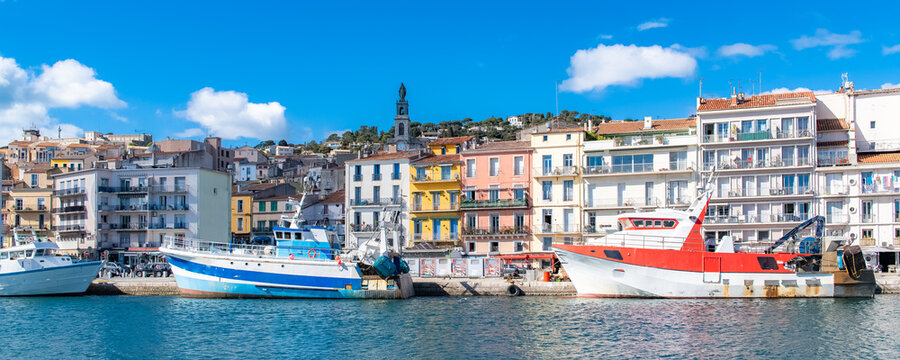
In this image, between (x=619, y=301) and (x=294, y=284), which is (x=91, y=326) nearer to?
(x=294, y=284)

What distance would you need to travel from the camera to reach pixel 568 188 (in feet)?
196

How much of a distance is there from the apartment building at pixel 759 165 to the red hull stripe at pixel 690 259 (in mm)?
11517

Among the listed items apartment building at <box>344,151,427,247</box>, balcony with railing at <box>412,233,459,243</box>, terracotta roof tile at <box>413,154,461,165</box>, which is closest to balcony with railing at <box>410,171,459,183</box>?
apartment building at <box>344,151,427,247</box>

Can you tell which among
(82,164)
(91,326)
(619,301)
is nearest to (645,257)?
(619,301)

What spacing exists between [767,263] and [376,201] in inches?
1222

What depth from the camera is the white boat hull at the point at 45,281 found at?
162 feet

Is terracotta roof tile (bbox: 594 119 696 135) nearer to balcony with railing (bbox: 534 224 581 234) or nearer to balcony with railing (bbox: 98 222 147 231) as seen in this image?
balcony with railing (bbox: 534 224 581 234)

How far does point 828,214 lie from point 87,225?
2254 inches

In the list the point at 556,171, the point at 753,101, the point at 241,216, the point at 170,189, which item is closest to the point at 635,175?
the point at 556,171

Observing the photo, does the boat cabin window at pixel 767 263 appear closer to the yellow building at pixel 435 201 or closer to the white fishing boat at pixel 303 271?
the white fishing boat at pixel 303 271

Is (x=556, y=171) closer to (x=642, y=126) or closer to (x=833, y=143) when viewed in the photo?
(x=642, y=126)

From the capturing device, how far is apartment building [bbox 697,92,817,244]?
2152 inches

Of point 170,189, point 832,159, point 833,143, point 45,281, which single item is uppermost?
point 833,143

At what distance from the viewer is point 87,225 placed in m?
68.8
